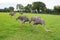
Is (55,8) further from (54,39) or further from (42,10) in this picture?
(54,39)

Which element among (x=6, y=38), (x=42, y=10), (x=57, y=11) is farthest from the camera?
(x=42, y=10)

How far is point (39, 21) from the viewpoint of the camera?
1541cm

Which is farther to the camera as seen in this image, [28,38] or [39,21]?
[39,21]

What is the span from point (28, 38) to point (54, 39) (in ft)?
5.94

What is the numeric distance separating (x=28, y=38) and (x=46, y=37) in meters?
1.35

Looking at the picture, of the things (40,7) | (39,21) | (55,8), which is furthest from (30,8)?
(39,21)

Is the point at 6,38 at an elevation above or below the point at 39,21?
below

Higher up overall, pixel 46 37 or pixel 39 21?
pixel 39 21

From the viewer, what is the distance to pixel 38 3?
325ft

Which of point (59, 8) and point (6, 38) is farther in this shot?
point (59, 8)

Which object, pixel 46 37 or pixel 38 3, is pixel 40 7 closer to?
pixel 38 3

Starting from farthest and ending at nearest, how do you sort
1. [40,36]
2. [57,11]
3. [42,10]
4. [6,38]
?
[42,10] < [57,11] < [40,36] < [6,38]

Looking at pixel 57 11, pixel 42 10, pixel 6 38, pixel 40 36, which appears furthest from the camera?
pixel 42 10

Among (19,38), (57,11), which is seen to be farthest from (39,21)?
(57,11)
